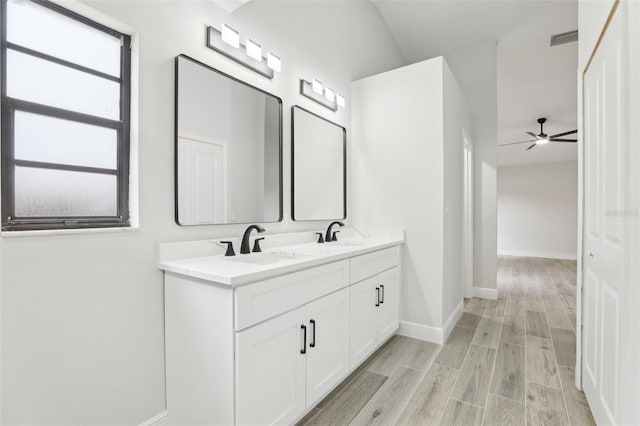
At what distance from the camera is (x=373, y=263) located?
2285 mm

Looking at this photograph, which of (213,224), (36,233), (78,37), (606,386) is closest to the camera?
(36,233)

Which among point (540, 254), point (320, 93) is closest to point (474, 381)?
point (320, 93)

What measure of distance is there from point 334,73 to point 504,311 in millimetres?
3114

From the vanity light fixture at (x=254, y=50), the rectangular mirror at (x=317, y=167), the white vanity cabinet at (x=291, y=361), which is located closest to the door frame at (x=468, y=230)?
the rectangular mirror at (x=317, y=167)

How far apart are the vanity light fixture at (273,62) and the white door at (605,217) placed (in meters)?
1.71

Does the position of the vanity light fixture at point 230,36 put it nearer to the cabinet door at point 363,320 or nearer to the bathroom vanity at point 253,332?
the bathroom vanity at point 253,332

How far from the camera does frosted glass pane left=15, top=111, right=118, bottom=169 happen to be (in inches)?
45.1

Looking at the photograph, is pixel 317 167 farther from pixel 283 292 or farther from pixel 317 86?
pixel 283 292

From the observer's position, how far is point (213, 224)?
176 centimetres

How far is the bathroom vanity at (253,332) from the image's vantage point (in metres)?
1.25

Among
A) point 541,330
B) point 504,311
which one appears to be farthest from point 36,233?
point 504,311

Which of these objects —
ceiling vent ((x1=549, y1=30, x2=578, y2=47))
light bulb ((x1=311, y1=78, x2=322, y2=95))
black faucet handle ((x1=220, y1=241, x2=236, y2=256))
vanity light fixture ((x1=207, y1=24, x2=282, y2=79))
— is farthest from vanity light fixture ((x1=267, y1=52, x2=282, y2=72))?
ceiling vent ((x1=549, y1=30, x2=578, y2=47))

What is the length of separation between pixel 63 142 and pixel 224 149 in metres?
0.75

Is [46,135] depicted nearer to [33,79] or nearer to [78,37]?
[33,79]
